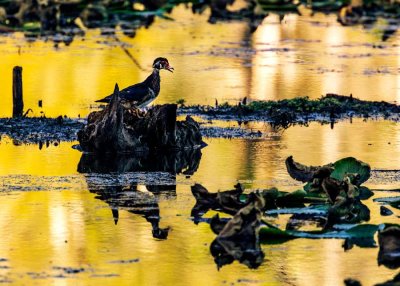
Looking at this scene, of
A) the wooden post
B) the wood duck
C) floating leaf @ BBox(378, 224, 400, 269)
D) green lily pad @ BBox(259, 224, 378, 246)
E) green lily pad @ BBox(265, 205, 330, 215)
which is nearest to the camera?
floating leaf @ BBox(378, 224, 400, 269)

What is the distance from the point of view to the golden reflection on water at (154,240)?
435 inches

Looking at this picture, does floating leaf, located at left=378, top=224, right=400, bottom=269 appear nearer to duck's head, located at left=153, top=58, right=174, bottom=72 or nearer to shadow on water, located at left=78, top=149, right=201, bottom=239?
shadow on water, located at left=78, top=149, right=201, bottom=239

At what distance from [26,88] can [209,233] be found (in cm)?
1082

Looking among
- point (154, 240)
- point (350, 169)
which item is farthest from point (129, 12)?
point (154, 240)

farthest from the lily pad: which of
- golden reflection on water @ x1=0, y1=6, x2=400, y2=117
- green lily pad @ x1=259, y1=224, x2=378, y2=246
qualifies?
golden reflection on water @ x1=0, y1=6, x2=400, y2=117

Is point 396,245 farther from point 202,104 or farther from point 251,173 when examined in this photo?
point 202,104

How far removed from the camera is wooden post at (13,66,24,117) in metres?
18.9

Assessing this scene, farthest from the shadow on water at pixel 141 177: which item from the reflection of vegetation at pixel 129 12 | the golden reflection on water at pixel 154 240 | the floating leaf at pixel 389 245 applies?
the reflection of vegetation at pixel 129 12

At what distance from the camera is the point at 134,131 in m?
17.0

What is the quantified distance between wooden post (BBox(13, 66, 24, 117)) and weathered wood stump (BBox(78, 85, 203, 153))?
228 centimetres

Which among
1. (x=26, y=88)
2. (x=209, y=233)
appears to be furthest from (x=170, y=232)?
(x=26, y=88)

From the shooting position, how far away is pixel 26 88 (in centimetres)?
2275

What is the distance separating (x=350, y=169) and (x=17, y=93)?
20.9 feet

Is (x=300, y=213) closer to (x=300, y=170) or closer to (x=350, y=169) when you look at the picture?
(x=350, y=169)
